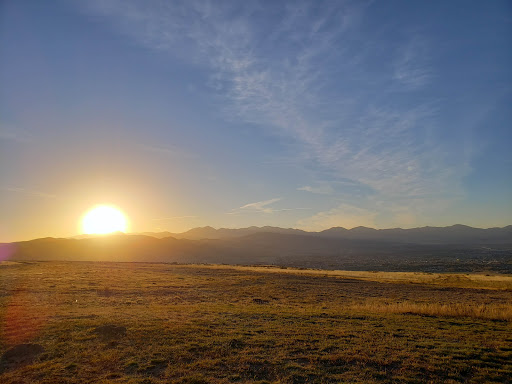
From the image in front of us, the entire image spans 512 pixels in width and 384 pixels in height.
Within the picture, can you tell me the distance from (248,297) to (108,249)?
153591 millimetres

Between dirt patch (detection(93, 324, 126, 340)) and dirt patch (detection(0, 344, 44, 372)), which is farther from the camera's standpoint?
dirt patch (detection(93, 324, 126, 340))

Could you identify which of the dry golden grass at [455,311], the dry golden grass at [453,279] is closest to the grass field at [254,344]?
the dry golden grass at [455,311]

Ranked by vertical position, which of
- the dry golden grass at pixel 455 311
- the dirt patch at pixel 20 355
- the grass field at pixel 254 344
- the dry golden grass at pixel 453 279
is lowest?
the dry golden grass at pixel 453 279

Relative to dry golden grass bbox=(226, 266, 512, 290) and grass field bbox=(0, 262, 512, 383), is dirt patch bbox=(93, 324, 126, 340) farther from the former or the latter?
dry golden grass bbox=(226, 266, 512, 290)

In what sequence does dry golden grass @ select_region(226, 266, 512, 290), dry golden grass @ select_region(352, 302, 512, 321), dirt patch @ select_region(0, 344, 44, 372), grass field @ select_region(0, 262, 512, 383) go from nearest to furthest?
grass field @ select_region(0, 262, 512, 383) → dirt patch @ select_region(0, 344, 44, 372) → dry golden grass @ select_region(352, 302, 512, 321) → dry golden grass @ select_region(226, 266, 512, 290)

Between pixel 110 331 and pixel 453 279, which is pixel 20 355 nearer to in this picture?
pixel 110 331

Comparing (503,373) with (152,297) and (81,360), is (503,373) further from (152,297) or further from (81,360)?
(152,297)

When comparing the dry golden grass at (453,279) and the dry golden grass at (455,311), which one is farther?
the dry golden grass at (453,279)

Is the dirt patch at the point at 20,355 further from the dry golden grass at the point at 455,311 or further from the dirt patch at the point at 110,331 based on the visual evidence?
the dry golden grass at the point at 455,311

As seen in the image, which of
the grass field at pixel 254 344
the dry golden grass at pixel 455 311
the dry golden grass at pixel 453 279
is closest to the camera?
the grass field at pixel 254 344

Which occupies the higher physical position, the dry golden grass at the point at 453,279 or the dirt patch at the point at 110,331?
the dirt patch at the point at 110,331

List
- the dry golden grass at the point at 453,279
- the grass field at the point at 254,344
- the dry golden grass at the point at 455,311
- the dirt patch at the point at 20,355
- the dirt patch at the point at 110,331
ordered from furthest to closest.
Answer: the dry golden grass at the point at 453,279, the dry golden grass at the point at 455,311, the dirt patch at the point at 110,331, the dirt patch at the point at 20,355, the grass field at the point at 254,344

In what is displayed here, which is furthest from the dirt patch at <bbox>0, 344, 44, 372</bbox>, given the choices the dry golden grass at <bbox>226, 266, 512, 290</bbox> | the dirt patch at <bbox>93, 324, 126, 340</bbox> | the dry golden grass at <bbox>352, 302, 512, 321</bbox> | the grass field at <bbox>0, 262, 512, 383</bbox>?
the dry golden grass at <bbox>226, 266, 512, 290</bbox>

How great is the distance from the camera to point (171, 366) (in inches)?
439
